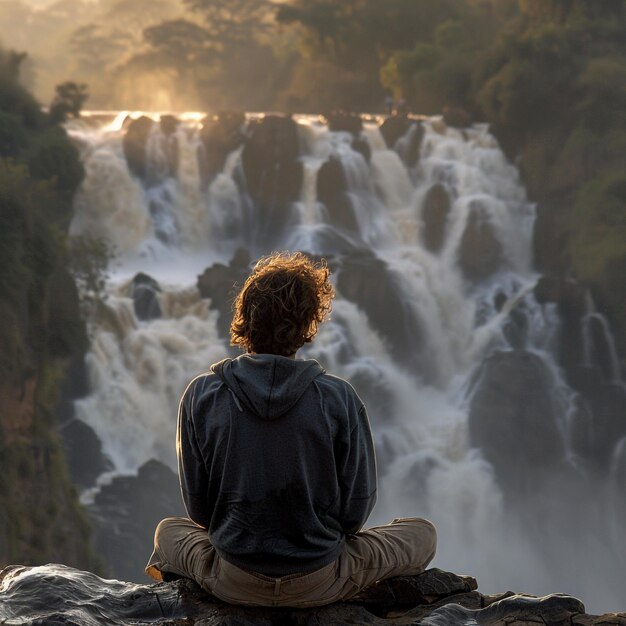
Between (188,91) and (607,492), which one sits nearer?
(607,492)

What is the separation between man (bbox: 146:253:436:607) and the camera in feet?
9.40

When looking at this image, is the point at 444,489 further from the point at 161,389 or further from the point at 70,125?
the point at 70,125

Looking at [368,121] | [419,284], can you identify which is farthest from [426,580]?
[368,121]

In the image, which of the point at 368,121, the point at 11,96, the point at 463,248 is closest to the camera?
the point at 11,96

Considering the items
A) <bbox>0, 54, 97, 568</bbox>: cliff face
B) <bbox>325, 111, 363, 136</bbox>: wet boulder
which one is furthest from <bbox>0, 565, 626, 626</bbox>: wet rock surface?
<bbox>325, 111, 363, 136</bbox>: wet boulder

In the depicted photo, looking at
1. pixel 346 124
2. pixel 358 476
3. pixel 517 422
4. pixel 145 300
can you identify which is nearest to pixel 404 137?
pixel 346 124

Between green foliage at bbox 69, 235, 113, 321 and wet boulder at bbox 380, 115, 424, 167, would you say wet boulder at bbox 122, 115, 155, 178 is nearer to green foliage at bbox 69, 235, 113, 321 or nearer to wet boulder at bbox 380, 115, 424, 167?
green foliage at bbox 69, 235, 113, 321

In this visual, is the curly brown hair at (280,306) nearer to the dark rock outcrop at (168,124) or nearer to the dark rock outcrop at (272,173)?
the dark rock outcrop at (272,173)

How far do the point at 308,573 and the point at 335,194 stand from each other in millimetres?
20898

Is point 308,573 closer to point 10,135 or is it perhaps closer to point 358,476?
point 358,476

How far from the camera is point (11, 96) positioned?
21.5 metres

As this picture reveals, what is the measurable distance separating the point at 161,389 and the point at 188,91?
24982 millimetres

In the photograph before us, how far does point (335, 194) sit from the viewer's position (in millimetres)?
23641

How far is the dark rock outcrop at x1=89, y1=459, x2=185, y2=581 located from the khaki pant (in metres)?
13.2
